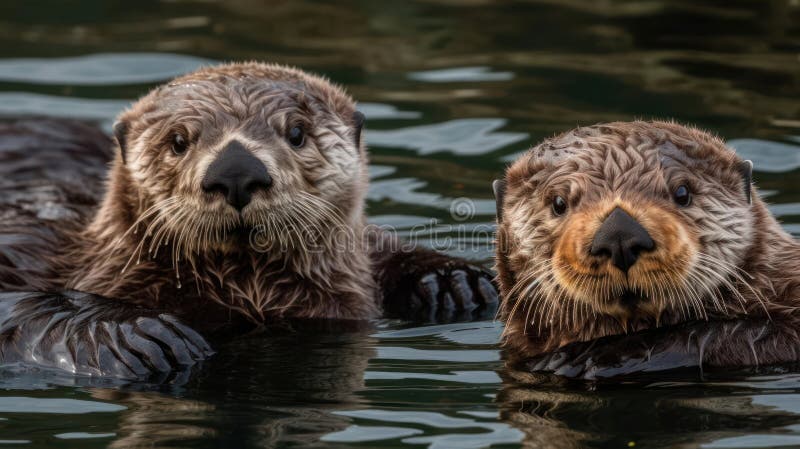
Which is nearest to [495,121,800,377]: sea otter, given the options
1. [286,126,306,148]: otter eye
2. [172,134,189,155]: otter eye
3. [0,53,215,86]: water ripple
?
[286,126,306,148]: otter eye

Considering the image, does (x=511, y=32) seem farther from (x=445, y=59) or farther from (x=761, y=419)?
(x=761, y=419)

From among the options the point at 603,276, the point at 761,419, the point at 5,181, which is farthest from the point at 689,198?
the point at 5,181

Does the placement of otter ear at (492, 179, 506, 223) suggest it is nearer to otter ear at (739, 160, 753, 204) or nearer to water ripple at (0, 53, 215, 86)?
otter ear at (739, 160, 753, 204)

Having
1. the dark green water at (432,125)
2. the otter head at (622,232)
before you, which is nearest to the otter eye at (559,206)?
the otter head at (622,232)

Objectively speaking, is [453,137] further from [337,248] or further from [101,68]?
[101,68]

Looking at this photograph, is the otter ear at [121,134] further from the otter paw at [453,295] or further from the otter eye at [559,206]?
the otter eye at [559,206]

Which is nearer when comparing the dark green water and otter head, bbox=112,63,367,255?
the dark green water

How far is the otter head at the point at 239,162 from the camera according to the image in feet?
21.6

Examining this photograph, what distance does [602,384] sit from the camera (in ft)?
19.0

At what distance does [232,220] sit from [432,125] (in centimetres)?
421

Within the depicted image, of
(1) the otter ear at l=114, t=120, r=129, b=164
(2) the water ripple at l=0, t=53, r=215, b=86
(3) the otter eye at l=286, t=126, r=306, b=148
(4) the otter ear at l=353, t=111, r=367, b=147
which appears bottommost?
(3) the otter eye at l=286, t=126, r=306, b=148

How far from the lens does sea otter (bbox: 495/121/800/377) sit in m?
5.49

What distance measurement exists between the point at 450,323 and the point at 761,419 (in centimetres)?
249

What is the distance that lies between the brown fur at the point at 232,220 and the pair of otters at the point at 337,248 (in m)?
0.01
